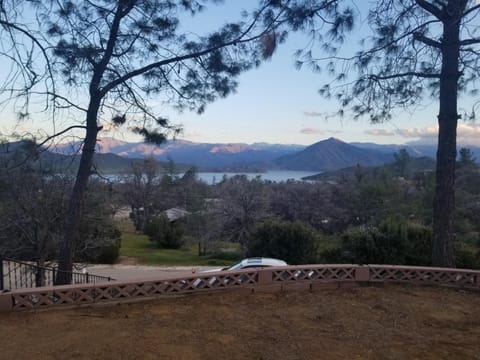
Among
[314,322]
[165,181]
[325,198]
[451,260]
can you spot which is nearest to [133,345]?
[314,322]

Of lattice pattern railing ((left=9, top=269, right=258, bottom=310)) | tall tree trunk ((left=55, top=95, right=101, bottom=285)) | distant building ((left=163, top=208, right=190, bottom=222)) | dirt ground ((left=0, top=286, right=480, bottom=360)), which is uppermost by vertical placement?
tall tree trunk ((left=55, top=95, right=101, bottom=285))

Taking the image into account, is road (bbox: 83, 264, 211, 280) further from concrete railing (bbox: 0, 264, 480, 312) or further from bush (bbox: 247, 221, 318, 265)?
concrete railing (bbox: 0, 264, 480, 312)

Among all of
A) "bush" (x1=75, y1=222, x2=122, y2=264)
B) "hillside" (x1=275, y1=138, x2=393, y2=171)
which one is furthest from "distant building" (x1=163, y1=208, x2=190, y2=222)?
"hillside" (x1=275, y1=138, x2=393, y2=171)

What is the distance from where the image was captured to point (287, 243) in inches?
647

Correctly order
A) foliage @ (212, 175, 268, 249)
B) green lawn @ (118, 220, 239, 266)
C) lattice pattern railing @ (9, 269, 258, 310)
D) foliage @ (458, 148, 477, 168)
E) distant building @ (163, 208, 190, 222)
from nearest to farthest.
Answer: lattice pattern railing @ (9, 269, 258, 310)
green lawn @ (118, 220, 239, 266)
foliage @ (212, 175, 268, 249)
distant building @ (163, 208, 190, 222)
foliage @ (458, 148, 477, 168)

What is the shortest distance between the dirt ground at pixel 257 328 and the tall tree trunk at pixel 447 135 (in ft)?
4.69

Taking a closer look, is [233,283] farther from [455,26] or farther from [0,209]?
[0,209]

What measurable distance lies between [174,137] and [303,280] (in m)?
3.64

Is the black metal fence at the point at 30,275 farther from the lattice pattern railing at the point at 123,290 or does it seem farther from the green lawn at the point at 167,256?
the green lawn at the point at 167,256

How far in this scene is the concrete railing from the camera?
427 cm

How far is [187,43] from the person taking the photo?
6.84 meters

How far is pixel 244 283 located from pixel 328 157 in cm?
9145

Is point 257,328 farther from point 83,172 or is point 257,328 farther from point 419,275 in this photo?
point 83,172

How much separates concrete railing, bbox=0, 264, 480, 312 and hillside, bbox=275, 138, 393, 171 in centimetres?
7522
